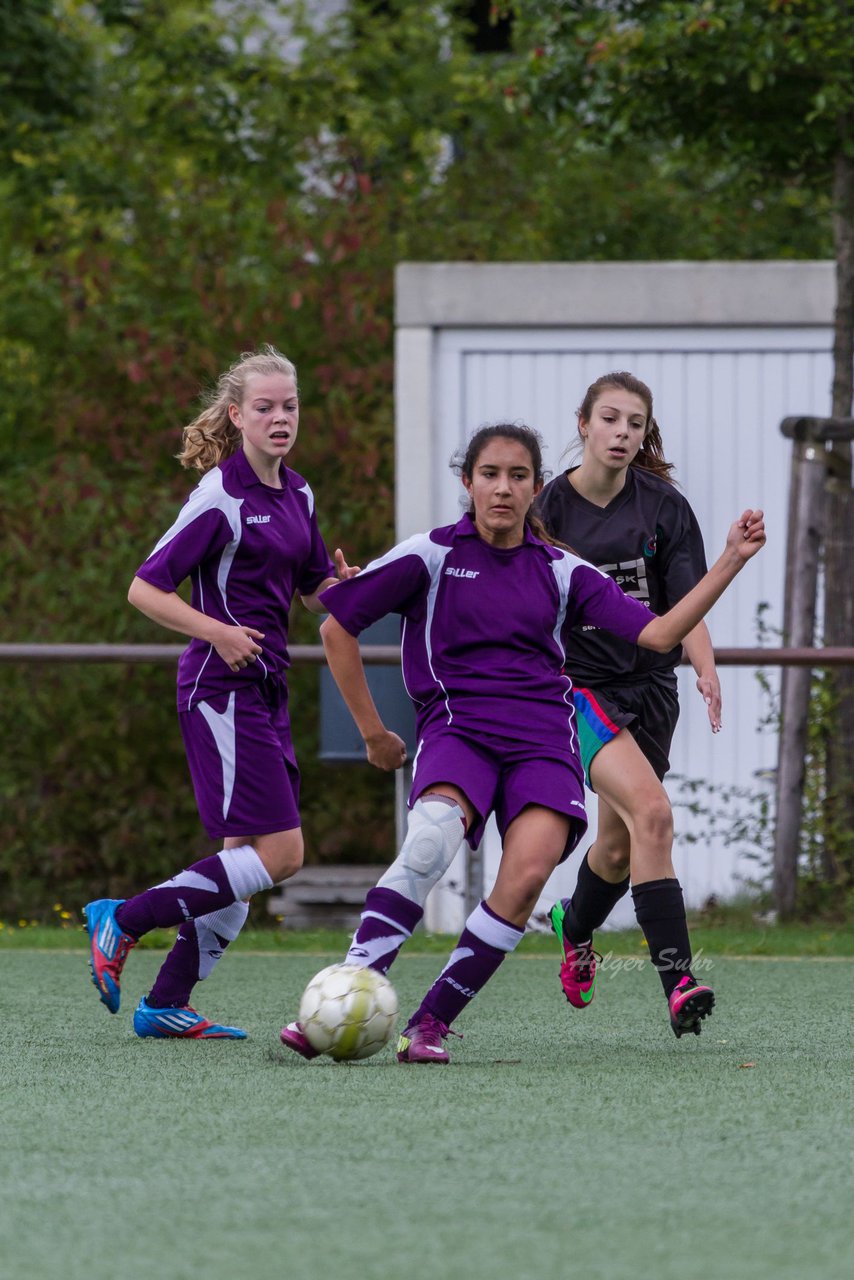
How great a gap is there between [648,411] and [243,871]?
1.60 m

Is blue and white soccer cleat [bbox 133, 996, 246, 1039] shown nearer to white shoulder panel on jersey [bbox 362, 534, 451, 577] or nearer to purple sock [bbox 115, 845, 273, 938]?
purple sock [bbox 115, 845, 273, 938]

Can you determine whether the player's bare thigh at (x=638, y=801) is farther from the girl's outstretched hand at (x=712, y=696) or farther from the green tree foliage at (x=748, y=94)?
the green tree foliage at (x=748, y=94)

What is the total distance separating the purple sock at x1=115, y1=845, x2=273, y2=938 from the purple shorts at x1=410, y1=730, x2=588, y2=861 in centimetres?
57

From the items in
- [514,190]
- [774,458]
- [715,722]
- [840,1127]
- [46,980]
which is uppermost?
[514,190]

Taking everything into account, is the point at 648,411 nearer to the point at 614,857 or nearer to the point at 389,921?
the point at 614,857

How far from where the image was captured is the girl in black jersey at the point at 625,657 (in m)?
5.07

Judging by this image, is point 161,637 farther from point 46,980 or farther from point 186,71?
point 186,71

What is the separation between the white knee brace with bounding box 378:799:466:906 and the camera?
14.8 feet

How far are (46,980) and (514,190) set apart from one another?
8.18m

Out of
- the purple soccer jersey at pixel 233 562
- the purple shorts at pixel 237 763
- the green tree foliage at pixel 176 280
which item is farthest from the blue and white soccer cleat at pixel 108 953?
the green tree foliage at pixel 176 280

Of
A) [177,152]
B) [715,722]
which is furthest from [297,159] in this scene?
[715,722]

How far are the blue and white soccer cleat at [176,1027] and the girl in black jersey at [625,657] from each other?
3.28ft

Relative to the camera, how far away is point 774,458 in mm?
9180

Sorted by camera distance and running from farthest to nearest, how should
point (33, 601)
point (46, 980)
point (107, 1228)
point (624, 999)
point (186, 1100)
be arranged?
point (33, 601), point (46, 980), point (624, 999), point (186, 1100), point (107, 1228)
